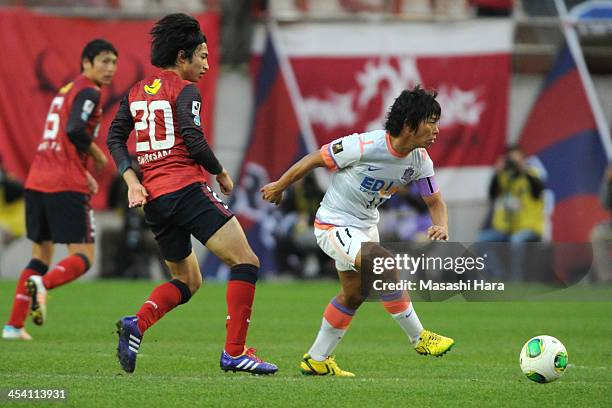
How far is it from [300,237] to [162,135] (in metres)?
12.5

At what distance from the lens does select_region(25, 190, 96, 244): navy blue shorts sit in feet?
33.1

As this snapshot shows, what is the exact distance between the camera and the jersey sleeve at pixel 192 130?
23.4ft

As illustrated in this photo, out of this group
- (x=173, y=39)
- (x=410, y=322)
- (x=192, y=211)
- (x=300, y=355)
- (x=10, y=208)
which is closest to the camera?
(x=192, y=211)

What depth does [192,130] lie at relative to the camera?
7.12 m

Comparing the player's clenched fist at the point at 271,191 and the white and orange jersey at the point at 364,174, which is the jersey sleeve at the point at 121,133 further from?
the white and orange jersey at the point at 364,174

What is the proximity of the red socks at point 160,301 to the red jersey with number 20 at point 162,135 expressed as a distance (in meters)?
0.62

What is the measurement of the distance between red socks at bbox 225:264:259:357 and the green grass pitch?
22cm

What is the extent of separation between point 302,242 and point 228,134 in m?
2.44

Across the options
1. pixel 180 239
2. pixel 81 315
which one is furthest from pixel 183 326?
pixel 180 239

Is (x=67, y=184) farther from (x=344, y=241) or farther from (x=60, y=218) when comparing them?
(x=344, y=241)

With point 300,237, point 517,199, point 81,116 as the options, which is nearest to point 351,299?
point 81,116

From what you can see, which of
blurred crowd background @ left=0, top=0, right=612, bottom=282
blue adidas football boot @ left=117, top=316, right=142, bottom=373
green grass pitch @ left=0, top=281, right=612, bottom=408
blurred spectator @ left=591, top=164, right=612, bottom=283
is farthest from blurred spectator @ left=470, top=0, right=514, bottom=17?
blue adidas football boot @ left=117, top=316, right=142, bottom=373

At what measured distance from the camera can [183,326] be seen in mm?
11867

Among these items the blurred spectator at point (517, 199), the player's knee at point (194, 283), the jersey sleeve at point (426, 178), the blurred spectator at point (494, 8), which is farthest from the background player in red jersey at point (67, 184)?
the blurred spectator at point (494, 8)
